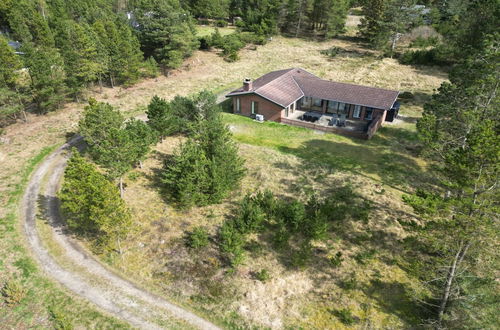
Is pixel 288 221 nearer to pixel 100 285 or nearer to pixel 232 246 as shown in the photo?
pixel 232 246

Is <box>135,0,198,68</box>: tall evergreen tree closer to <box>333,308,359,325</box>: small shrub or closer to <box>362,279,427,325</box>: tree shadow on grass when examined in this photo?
<box>362,279,427,325</box>: tree shadow on grass

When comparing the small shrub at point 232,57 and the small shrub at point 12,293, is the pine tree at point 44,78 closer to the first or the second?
the small shrub at point 12,293

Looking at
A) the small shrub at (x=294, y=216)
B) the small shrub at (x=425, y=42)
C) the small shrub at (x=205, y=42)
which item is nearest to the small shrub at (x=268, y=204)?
the small shrub at (x=294, y=216)

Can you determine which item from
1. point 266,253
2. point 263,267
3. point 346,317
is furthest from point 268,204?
point 346,317

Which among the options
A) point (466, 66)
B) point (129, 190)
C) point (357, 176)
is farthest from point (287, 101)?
point (129, 190)

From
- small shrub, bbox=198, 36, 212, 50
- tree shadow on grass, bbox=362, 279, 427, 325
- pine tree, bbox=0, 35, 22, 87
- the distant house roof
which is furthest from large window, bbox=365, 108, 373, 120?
small shrub, bbox=198, 36, 212, 50
